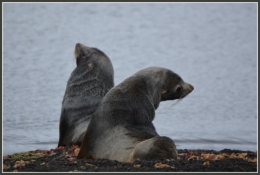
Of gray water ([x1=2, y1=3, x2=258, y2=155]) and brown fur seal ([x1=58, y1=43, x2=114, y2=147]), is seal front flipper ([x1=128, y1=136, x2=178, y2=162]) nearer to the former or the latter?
brown fur seal ([x1=58, y1=43, x2=114, y2=147])

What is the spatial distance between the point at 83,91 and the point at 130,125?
249 cm

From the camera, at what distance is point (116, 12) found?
32031mm

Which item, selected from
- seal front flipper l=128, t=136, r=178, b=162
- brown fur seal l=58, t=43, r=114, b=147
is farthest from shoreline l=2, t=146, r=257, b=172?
brown fur seal l=58, t=43, r=114, b=147

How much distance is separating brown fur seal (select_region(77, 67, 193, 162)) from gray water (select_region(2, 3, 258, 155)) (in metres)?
2.36

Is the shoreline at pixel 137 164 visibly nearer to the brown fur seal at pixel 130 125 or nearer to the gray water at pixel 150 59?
the brown fur seal at pixel 130 125

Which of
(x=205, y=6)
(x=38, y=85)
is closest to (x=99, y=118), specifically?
(x=38, y=85)

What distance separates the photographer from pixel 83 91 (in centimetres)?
1184

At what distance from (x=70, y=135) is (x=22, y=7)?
73.4 feet

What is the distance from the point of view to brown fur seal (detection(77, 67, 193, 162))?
891cm

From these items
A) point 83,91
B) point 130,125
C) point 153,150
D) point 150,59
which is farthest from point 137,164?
point 150,59

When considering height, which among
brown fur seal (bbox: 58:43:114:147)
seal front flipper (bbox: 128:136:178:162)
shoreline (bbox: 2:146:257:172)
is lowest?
shoreline (bbox: 2:146:257:172)

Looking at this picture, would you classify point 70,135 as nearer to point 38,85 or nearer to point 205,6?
point 38,85

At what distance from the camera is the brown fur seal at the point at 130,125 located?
29.2ft

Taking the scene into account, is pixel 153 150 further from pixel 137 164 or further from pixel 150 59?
pixel 150 59
